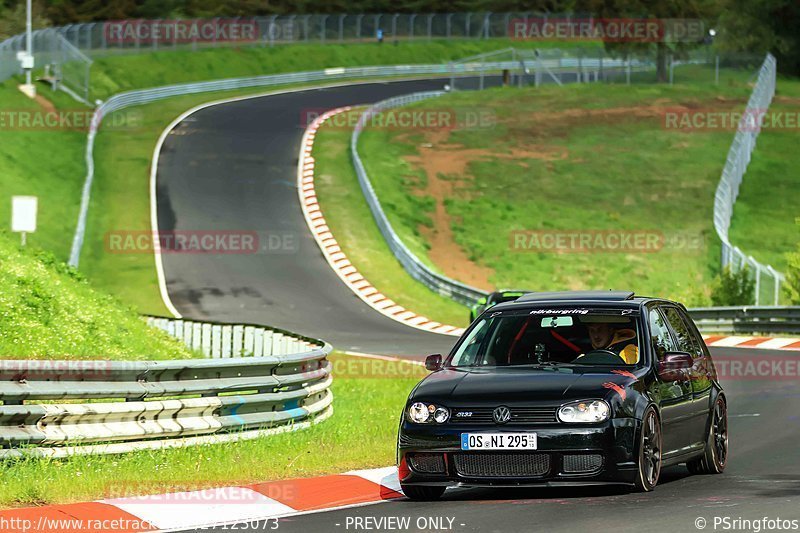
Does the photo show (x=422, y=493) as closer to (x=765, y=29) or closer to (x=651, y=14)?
(x=651, y=14)

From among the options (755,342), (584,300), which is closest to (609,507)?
(584,300)

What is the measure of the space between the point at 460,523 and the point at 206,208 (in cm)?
4225

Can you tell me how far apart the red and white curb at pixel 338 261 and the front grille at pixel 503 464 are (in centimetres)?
2557

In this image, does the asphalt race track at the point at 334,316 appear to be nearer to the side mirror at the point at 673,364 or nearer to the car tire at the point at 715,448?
the car tire at the point at 715,448

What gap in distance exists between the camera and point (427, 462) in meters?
Result: 10.6

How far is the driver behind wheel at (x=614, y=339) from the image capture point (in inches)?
457

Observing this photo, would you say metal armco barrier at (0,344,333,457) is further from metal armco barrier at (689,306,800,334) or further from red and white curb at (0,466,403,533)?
metal armco barrier at (689,306,800,334)

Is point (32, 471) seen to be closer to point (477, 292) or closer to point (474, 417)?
point (474, 417)

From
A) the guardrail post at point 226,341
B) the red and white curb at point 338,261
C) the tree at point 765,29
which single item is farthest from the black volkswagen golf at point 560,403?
the tree at point 765,29

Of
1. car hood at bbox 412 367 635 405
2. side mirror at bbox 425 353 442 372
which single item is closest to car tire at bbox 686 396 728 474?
car hood at bbox 412 367 635 405

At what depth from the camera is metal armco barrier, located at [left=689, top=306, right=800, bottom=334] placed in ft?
109

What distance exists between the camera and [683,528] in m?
9.12

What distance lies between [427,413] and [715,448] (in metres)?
3.12

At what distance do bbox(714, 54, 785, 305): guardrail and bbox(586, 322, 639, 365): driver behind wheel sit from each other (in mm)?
25117
